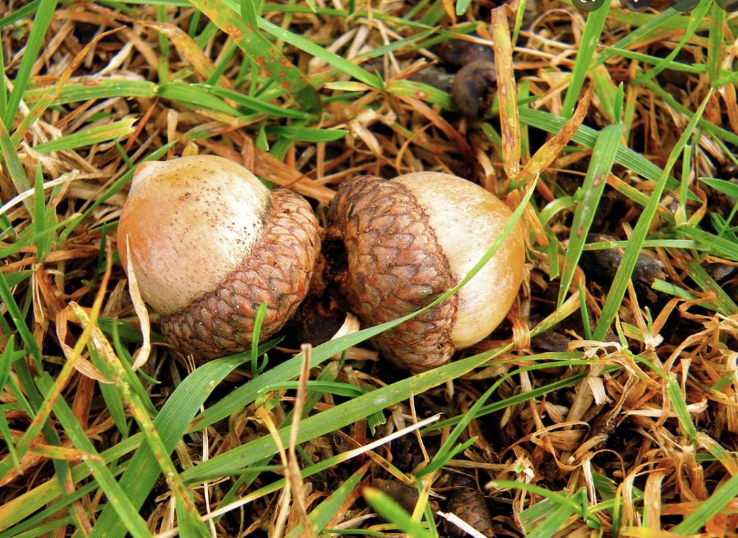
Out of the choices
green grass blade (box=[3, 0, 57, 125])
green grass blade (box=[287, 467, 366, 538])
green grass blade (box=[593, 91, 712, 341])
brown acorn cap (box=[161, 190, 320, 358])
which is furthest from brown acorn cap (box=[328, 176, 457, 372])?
green grass blade (box=[3, 0, 57, 125])

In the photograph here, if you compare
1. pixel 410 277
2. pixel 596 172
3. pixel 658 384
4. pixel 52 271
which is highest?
pixel 596 172

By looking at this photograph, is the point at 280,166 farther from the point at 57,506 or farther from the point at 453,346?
the point at 57,506

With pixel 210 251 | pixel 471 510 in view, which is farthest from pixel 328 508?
pixel 210 251

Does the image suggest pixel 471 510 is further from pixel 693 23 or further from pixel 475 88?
pixel 693 23

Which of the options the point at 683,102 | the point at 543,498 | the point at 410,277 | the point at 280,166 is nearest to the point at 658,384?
the point at 543,498

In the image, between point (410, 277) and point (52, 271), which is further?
point (52, 271)

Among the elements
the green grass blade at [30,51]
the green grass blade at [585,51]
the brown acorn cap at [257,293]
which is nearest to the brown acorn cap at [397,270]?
the brown acorn cap at [257,293]

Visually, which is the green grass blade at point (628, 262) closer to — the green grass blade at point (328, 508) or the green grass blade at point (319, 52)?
the green grass blade at point (328, 508)

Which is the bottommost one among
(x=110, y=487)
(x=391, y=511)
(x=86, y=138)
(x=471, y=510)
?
(x=471, y=510)
